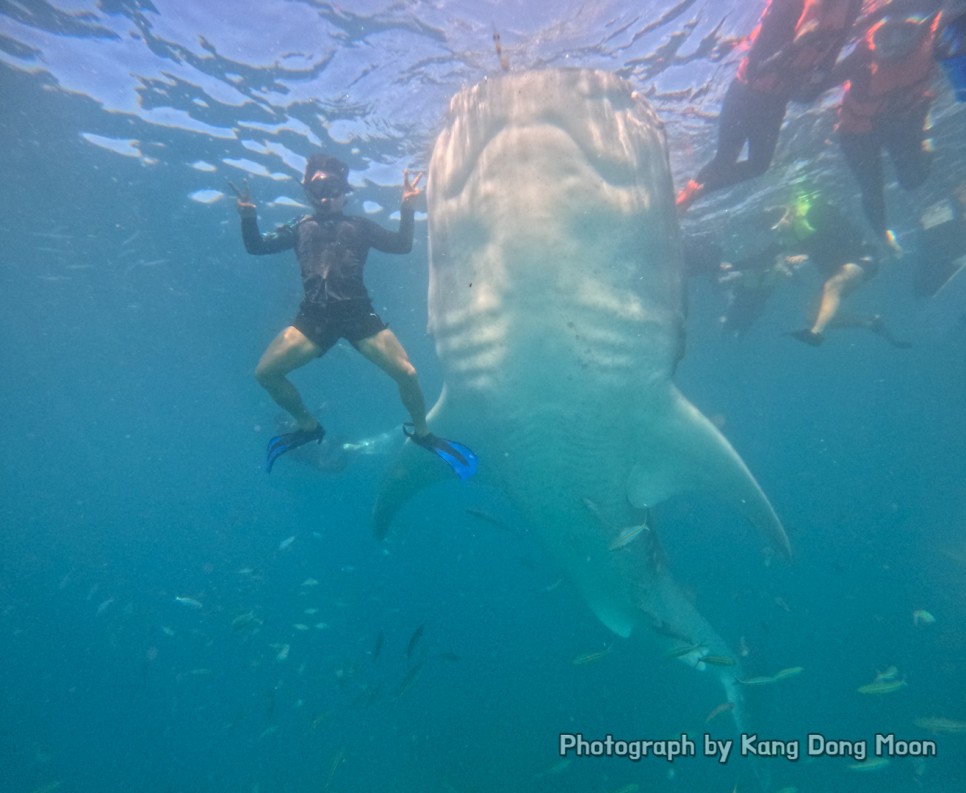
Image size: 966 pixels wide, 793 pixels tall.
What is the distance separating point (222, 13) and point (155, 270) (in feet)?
43.5

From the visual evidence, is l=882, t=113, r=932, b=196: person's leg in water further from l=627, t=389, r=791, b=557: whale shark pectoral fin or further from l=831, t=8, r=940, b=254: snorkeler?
l=627, t=389, r=791, b=557: whale shark pectoral fin

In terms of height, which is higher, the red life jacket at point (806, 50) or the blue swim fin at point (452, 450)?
the red life jacket at point (806, 50)

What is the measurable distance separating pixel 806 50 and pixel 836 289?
22.7ft

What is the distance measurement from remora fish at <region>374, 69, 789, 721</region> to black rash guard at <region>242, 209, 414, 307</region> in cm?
83

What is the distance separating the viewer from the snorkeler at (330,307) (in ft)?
14.5

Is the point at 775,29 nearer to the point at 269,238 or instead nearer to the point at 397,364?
the point at 397,364

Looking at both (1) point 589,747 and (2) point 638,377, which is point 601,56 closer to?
(2) point 638,377

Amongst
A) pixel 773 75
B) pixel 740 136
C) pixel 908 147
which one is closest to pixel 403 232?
pixel 773 75

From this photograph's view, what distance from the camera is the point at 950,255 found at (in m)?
19.6

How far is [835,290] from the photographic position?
1142cm

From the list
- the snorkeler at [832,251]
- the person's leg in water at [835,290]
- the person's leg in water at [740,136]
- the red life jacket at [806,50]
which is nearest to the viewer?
the red life jacket at [806,50]

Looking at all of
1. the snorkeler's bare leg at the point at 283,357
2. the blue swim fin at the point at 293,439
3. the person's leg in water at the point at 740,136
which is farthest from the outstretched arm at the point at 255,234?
the person's leg in water at the point at 740,136

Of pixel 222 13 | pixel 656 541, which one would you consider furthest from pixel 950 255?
pixel 222 13

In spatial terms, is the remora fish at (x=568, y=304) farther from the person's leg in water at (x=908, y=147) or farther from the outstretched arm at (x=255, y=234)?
the person's leg in water at (x=908, y=147)
